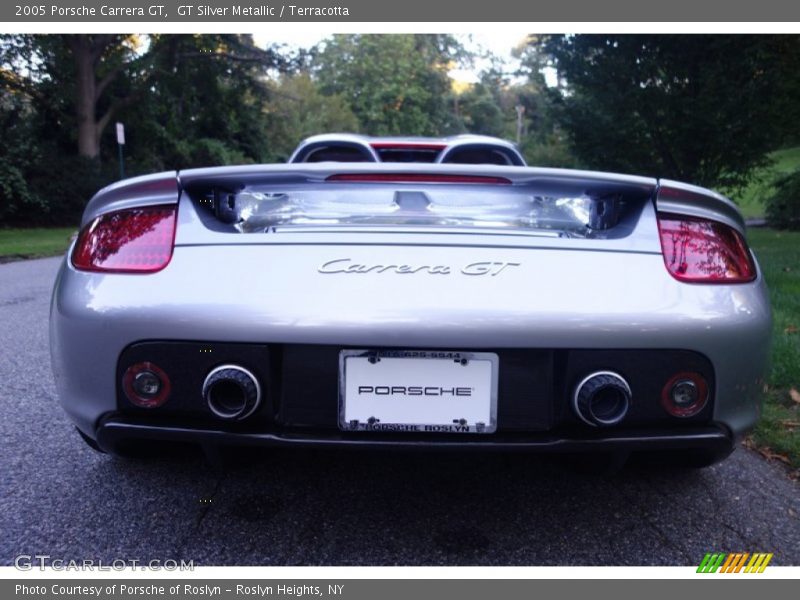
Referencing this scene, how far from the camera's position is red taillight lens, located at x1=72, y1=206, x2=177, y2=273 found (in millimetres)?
1807

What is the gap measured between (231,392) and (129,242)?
53 centimetres

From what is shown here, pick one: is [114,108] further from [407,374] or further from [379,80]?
[379,80]

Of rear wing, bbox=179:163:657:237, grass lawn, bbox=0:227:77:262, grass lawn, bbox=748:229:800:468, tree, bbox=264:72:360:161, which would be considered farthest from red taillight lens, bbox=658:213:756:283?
tree, bbox=264:72:360:161

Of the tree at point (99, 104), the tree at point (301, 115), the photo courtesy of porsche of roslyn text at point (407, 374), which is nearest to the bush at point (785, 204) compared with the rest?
the photo courtesy of porsche of roslyn text at point (407, 374)

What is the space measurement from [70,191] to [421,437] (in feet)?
67.9

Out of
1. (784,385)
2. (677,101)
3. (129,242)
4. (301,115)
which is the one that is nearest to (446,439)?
(129,242)

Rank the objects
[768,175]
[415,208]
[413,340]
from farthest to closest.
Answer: [768,175] → [415,208] → [413,340]

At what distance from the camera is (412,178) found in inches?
76.5

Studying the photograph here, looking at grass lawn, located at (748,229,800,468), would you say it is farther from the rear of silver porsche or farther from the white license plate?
the white license plate

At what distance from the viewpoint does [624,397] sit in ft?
5.56

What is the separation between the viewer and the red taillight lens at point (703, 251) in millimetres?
1808

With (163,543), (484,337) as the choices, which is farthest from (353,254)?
(163,543)

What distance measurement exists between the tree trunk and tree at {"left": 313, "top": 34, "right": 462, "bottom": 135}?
27.9 metres

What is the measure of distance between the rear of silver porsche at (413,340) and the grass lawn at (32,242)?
35.9ft
